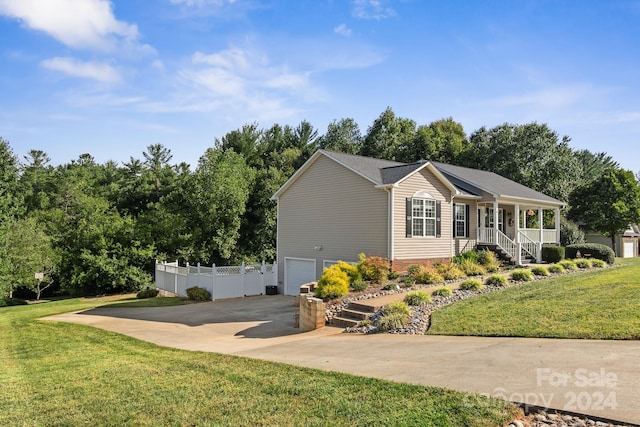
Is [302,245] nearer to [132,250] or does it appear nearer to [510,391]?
[132,250]

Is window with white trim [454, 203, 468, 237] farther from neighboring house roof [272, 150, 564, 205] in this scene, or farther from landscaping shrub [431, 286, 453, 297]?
landscaping shrub [431, 286, 453, 297]

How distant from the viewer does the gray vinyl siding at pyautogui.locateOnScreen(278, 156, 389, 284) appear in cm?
1829

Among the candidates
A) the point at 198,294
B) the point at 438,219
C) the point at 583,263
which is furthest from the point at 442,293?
the point at 198,294

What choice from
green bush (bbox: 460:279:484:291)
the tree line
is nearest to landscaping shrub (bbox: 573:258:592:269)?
green bush (bbox: 460:279:484:291)

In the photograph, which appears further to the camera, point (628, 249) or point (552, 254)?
point (628, 249)

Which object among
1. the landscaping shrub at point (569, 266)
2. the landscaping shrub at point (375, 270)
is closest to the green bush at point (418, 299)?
the landscaping shrub at point (375, 270)

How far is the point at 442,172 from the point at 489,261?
Result: 634 cm

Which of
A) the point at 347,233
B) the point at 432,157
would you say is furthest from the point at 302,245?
the point at 432,157

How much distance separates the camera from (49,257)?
27391 millimetres

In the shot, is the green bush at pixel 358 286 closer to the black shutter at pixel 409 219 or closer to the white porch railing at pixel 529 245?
the black shutter at pixel 409 219

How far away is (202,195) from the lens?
3022 cm

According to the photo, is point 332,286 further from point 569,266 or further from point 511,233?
point 511,233

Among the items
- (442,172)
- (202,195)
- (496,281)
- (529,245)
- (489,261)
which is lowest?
(496,281)

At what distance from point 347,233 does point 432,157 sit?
80.8ft
